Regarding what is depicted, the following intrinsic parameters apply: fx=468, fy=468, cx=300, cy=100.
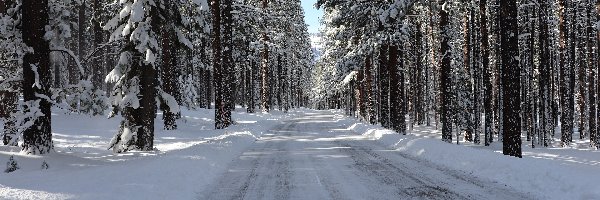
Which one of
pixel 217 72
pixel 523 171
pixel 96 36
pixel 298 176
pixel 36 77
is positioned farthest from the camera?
pixel 96 36

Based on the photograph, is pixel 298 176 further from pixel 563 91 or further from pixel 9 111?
pixel 563 91

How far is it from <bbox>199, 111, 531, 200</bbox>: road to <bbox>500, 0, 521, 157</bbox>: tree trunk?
2816 millimetres

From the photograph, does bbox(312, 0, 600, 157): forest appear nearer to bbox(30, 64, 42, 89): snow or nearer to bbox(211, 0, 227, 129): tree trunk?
bbox(211, 0, 227, 129): tree trunk

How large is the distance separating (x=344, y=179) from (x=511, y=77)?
6.45 m

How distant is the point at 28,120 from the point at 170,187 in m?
4.77

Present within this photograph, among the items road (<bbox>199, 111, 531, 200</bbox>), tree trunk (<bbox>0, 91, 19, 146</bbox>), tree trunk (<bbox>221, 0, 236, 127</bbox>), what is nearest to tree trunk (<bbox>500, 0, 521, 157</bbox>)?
road (<bbox>199, 111, 531, 200</bbox>)

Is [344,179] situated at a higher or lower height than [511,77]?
lower

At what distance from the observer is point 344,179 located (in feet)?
32.9

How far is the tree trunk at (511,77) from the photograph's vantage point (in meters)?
13.2

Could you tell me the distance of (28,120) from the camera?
11.2 m

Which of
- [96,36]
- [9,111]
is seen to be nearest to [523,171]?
[9,111]

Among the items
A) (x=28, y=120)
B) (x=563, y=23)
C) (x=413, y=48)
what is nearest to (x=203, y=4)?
(x=28, y=120)

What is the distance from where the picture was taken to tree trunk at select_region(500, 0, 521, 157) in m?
13.2

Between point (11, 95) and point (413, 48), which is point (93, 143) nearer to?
point (11, 95)
